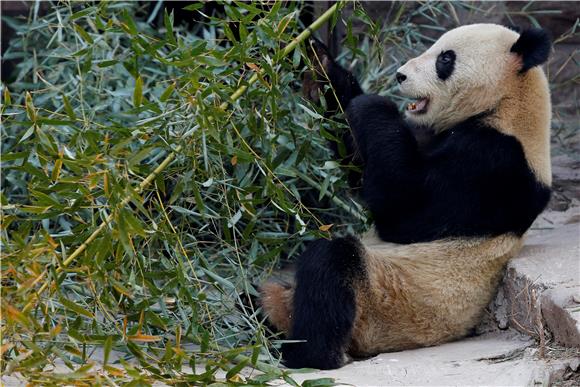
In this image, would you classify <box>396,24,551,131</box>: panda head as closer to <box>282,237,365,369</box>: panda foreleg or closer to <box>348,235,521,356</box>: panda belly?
<box>348,235,521,356</box>: panda belly

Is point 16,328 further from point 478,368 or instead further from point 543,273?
point 543,273

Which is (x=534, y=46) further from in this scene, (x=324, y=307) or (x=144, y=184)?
(x=144, y=184)

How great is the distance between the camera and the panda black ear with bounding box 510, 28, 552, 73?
4246mm

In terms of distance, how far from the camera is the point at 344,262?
405cm

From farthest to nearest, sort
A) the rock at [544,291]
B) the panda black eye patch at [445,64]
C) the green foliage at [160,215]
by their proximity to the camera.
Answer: the panda black eye patch at [445,64] < the rock at [544,291] < the green foliage at [160,215]

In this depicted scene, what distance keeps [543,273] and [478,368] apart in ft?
2.43

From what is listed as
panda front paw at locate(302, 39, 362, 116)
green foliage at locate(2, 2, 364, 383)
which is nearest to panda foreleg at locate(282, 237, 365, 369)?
green foliage at locate(2, 2, 364, 383)

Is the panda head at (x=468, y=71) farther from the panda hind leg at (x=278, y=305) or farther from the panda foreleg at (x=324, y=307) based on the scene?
the panda hind leg at (x=278, y=305)

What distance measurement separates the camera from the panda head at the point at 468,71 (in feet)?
14.3

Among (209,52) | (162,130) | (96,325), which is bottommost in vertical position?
(96,325)

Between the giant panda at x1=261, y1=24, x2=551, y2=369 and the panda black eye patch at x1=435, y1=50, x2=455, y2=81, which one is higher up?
the panda black eye patch at x1=435, y1=50, x2=455, y2=81

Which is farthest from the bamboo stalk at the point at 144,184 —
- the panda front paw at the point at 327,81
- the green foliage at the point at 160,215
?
the panda front paw at the point at 327,81

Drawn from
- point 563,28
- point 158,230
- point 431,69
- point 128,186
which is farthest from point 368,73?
point 128,186

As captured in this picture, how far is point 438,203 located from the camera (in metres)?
4.27
